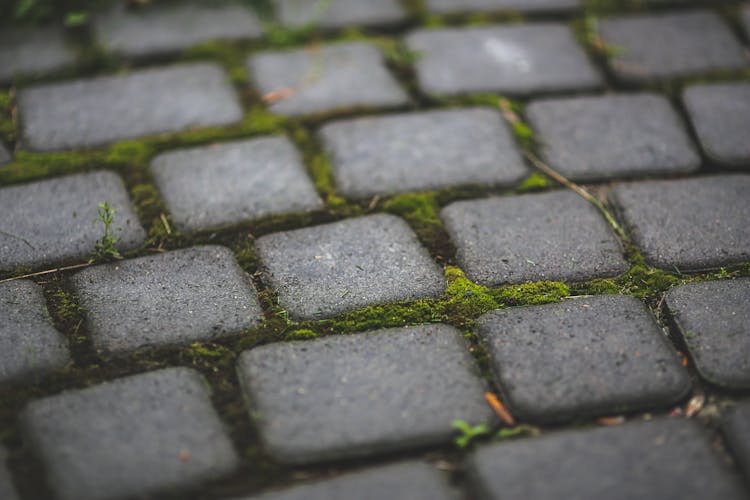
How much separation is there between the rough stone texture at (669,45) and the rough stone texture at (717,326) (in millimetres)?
863

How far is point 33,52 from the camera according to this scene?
2.23 meters

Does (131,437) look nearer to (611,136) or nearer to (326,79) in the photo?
(326,79)

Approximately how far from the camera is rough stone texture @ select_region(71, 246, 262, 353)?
1457mm

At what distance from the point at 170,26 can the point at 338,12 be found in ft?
1.77

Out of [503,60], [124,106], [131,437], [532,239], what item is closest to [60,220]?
[124,106]

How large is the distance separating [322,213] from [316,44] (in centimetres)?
81

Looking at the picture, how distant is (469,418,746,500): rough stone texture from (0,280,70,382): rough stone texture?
804 mm

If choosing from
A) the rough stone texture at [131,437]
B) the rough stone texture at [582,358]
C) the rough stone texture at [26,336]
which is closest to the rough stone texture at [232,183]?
the rough stone texture at [26,336]

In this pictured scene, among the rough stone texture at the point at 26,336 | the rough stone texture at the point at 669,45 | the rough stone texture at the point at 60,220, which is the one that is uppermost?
the rough stone texture at the point at 669,45

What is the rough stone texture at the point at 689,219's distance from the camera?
5.43 feet

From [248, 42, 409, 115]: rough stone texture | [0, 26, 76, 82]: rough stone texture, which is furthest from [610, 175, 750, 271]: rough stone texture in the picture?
[0, 26, 76, 82]: rough stone texture

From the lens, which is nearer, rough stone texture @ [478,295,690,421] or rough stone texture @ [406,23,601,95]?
rough stone texture @ [478,295,690,421]

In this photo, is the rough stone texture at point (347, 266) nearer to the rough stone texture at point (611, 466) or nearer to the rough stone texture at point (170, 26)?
the rough stone texture at point (611, 466)

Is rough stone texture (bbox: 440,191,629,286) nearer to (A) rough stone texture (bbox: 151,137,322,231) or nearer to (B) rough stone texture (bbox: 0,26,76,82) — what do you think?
(A) rough stone texture (bbox: 151,137,322,231)
